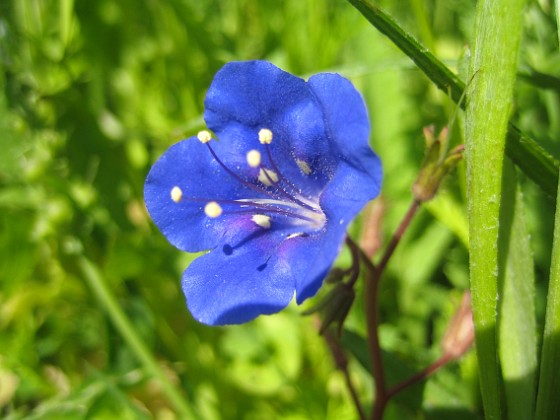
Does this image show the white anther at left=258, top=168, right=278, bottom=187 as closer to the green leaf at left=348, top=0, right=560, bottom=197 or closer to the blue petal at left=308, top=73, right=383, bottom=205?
the blue petal at left=308, top=73, right=383, bottom=205

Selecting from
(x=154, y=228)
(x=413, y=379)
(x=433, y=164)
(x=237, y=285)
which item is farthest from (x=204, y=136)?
(x=154, y=228)

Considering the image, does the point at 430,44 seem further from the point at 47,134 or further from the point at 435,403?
the point at 47,134

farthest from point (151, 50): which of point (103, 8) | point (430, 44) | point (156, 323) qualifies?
point (430, 44)

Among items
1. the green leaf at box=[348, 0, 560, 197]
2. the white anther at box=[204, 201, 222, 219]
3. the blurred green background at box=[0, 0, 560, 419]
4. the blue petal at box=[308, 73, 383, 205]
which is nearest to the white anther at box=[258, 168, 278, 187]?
the white anther at box=[204, 201, 222, 219]

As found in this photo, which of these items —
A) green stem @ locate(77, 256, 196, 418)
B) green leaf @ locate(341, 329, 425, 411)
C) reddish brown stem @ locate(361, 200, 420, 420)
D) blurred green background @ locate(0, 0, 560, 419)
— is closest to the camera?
reddish brown stem @ locate(361, 200, 420, 420)

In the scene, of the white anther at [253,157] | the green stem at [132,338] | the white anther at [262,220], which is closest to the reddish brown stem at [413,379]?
the white anther at [262,220]
